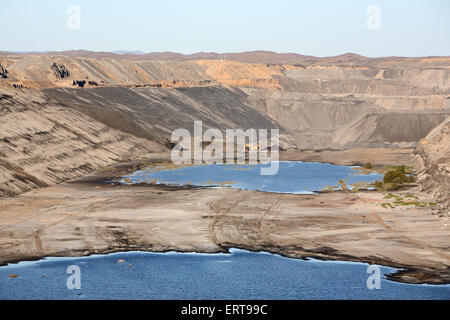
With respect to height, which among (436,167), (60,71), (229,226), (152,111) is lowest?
(229,226)

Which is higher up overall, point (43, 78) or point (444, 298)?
point (43, 78)

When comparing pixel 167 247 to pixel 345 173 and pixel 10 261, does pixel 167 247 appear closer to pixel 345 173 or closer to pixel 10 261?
pixel 10 261

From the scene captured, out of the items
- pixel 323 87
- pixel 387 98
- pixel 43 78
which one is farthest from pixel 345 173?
pixel 323 87

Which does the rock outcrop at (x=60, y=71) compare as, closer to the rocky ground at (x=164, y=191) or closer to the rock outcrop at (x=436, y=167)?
the rocky ground at (x=164, y=191)

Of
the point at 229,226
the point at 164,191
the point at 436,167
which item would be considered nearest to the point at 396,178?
the point at 436,167

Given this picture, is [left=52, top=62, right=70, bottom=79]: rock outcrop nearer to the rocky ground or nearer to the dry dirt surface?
the rocky ground

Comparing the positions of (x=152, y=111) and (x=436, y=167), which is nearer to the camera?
(x=436, y=167)

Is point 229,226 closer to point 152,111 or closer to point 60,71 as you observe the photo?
→ point 152,111
